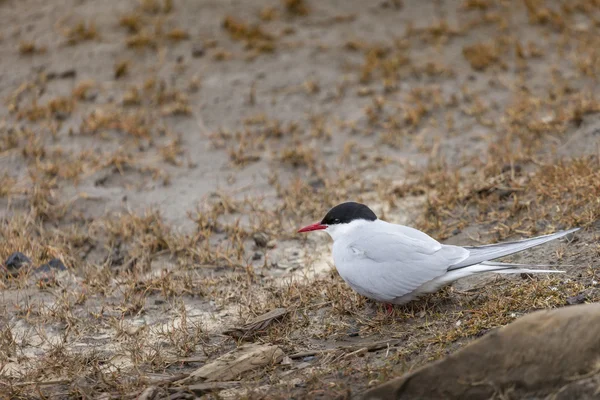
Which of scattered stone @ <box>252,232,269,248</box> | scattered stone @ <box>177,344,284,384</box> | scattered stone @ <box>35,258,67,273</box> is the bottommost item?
scattered stone @ <box>252,232,269,248</box>

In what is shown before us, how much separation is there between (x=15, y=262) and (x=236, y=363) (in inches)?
74.6

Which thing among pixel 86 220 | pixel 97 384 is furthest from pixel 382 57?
pixel 97 384

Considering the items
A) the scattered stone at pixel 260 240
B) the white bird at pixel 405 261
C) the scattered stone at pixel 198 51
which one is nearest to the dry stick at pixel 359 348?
the white bird at pixel 405 261

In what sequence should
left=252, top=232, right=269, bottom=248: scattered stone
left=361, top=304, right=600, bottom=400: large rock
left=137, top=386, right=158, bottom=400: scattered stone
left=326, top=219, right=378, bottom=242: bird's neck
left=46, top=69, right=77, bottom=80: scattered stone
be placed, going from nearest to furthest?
left=361, top=304, right=600, bottom=400: large rock, left=137, top=386, right=158, bottom=400: scattered stone, left=326, top=219, right=378, bottom=242: bird's neck, left=252, top=232, right=269, bottom=248: scattered stone, left=46, top=69, right=77, bottom=80: scattered stone

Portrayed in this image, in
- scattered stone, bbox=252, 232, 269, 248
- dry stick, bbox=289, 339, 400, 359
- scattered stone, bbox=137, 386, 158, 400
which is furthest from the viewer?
scattered stone, bbox=252, 232, 269, 248

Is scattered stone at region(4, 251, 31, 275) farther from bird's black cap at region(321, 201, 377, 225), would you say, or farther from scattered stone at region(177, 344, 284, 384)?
bird's black cap at region(321, 201, 377, 225)

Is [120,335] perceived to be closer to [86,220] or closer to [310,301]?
[310,301]

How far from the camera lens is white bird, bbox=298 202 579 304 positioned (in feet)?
11.9

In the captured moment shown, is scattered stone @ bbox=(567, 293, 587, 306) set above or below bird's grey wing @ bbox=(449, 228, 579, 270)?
below

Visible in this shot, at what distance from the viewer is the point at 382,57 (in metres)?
7.55

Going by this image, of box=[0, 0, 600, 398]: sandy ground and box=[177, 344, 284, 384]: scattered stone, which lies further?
box=[0, 0, 600, 398]: sandy ground

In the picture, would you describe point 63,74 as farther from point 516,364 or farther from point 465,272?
point 516,364

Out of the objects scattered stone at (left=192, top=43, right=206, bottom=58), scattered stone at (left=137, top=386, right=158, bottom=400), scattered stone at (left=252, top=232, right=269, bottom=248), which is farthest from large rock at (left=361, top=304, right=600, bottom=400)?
scattered stone at (left=192, top=43, right=206, bottom=58)

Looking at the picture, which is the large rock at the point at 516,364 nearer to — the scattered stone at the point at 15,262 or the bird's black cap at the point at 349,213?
the bird's black cap at the point at 349,213
